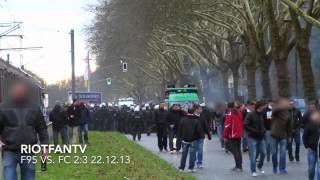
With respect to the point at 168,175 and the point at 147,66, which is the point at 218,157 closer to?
the point at 168,175

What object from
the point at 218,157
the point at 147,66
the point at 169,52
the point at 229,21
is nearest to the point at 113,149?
the point at 218,157

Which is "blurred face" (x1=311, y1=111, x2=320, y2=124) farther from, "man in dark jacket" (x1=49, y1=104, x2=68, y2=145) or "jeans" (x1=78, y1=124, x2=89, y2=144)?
"jeans" (x1=78, y1=124, x2=89, y2=144)

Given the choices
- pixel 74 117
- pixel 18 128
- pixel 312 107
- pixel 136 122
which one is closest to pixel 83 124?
pixel 74 117

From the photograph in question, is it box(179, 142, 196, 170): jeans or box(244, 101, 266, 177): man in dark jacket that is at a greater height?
box(244, 101, 266, 177): man in dark jacket

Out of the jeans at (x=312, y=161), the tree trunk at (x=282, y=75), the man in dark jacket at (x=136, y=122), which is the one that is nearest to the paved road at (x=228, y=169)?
the jeans at (x=312, y=161)

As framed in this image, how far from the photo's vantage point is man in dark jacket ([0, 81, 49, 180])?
9.82 m

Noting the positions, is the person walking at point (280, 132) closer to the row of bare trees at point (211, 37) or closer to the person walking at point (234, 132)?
the person walking at point (234, 132)

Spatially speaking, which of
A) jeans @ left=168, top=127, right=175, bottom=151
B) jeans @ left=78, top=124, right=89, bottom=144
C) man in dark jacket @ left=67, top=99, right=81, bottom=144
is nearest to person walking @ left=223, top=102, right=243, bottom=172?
jeans @ left=168, top=127, right=175, bottom=151

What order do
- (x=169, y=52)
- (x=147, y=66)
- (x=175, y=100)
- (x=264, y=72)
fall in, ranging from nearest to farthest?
(x=264, y=72)
(x=175, y=100)
(x=169, y=52)
(x=147, y=66)

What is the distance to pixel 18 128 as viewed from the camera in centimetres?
984

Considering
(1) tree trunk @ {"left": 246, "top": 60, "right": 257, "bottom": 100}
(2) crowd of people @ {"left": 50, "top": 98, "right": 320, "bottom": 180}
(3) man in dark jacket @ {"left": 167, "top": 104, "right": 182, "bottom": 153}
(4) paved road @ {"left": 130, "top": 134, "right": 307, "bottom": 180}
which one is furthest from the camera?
(1) tree trunk @ {"left": 246, "top": 60, "right": 257, "bottom": 100}

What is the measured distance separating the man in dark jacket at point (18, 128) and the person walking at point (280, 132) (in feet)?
28.4

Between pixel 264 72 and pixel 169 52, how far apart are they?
112 feet

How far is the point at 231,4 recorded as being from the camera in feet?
122
